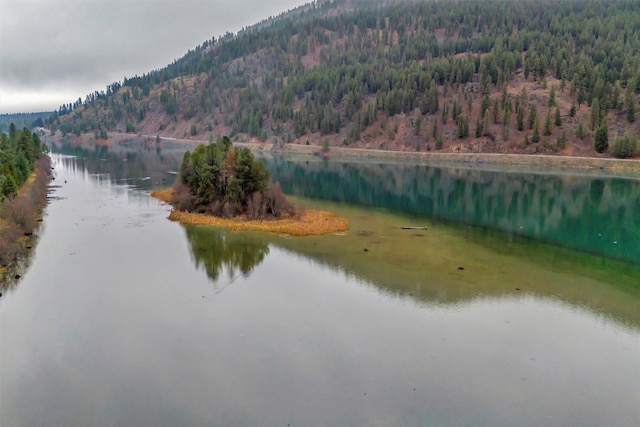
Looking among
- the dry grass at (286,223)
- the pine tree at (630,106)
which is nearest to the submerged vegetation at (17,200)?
the dry grass at (286,223)

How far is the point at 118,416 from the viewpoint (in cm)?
1762

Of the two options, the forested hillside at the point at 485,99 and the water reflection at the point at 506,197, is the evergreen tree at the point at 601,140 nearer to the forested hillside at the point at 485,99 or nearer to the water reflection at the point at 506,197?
the forested hillside at the point at 485,99

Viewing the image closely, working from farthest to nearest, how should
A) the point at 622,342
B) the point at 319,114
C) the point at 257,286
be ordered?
1. the point at 319,114
2. the point at 257,286
3. the point at 622,342

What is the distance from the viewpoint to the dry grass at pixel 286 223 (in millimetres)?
45531

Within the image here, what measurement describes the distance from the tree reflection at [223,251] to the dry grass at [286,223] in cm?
200

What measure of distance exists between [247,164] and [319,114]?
11551 centimetres

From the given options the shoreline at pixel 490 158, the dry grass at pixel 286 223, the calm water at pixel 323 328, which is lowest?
the calm water at pixel 323 328

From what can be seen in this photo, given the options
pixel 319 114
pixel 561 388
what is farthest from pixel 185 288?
pixel 319 114

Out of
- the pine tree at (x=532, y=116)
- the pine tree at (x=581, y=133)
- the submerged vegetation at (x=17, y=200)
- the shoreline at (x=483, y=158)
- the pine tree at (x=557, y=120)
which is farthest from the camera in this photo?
the pine tree at (x=532, y=116)

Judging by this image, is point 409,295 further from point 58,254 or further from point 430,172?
point 430,172

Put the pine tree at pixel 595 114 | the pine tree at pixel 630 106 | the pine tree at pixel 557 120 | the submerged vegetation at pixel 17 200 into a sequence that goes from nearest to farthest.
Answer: the submerged vegetation at pixel 17 200 < the pine tree at pixel 630 106 < the pine tree at pixel 595 114 < the pine tree at pixel 557 120

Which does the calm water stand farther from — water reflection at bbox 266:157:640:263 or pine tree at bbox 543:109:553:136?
pine tree at bbox 543:109:553:136

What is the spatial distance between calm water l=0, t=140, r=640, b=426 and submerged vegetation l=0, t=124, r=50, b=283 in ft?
5.52

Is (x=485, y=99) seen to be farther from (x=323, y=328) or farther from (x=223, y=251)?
(x=323, y=328)
